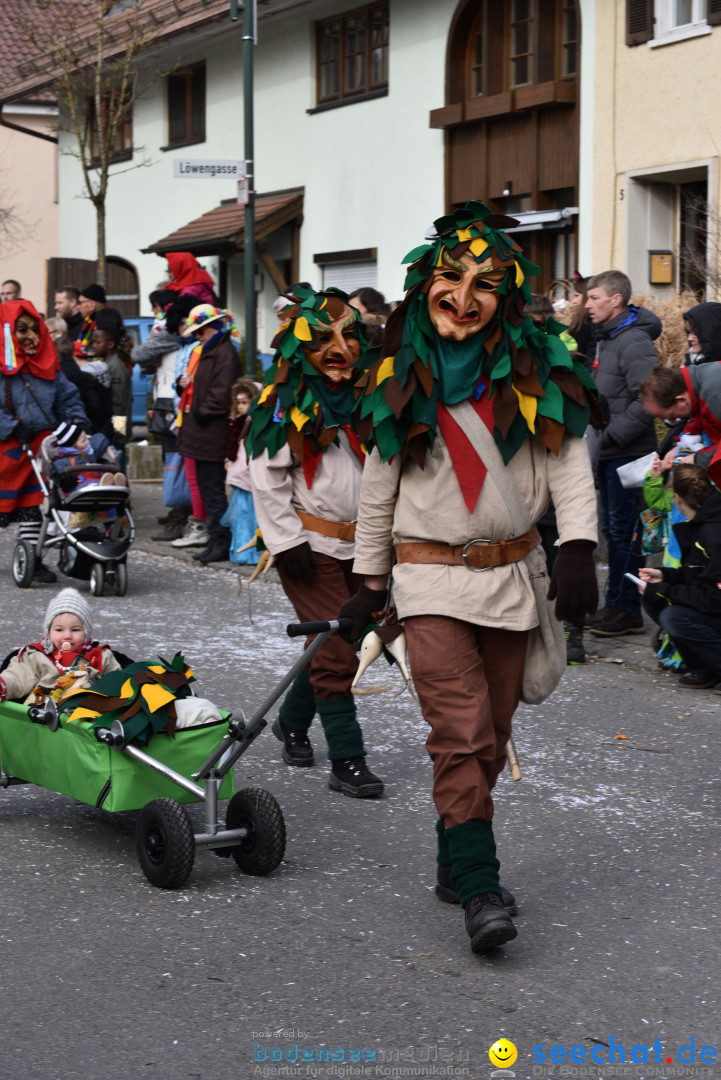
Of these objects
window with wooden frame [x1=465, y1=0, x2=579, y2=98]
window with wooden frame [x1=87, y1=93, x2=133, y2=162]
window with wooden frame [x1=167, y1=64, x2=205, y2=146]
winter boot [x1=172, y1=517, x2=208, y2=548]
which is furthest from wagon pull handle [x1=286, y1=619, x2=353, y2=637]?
window with wooden frame [x1=87, y1=93, x2=133, y2=162]

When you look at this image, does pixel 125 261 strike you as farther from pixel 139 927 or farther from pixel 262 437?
pixel 139 927

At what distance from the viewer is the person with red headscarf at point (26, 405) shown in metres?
11.5

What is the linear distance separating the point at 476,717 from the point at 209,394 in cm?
841

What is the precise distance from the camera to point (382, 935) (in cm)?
454

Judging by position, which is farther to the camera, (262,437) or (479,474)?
(262,437)

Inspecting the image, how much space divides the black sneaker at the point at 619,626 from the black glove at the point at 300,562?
3640 mm

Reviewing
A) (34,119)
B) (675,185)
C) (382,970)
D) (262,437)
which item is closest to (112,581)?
(262,437)

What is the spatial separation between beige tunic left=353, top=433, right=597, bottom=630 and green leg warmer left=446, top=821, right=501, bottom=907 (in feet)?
1.95

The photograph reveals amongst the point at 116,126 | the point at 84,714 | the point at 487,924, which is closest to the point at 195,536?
the point at 84,714

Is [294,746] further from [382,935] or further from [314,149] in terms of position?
[314,149]

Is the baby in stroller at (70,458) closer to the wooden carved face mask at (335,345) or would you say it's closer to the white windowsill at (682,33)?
the wooden carved face mask at (335,345)

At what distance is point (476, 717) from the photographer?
174 inches

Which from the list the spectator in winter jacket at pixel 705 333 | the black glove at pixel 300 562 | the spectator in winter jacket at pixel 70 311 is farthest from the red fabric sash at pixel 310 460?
the spectator in winter jacket at pixel 70 311

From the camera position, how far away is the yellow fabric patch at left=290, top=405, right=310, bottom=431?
604 centimetres
